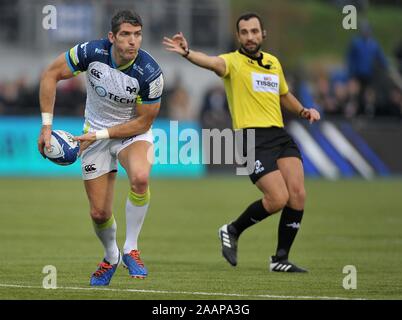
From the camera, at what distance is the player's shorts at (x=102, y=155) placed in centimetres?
1097

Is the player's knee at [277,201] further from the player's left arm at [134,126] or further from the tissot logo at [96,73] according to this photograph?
the tissot logo at [96,73]

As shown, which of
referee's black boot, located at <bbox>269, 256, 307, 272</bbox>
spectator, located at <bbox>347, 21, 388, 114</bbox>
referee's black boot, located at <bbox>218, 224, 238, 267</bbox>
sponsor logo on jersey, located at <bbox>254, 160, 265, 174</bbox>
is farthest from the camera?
spectator, located at <bbox>347, 21, 388, 114</bbox>

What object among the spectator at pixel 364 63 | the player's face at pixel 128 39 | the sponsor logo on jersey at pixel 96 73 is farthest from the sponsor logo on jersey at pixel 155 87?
the spectator at pixel 364 63

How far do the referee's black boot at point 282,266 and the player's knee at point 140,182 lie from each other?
77.6 inches

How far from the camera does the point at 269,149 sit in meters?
12.4

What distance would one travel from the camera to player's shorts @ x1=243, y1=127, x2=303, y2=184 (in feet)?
40.5

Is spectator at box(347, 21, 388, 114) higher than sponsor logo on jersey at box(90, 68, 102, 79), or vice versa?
sponsor logo on jersey at box(90, 68, 102, 79)

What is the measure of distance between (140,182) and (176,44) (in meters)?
1.60

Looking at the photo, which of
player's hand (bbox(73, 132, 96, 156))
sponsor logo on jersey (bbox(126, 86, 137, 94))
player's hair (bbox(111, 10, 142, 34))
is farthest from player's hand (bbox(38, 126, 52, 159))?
player's hair (bbox(111, 10, 142, 34))

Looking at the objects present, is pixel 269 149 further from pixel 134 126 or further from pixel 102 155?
pixel 102 155

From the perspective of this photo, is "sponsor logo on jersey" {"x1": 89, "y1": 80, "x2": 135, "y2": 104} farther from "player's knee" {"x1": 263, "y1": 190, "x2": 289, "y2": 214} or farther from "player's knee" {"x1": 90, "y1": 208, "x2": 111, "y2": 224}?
"player's knee" {"x1": 263, "y1": 190, "x2": 289, "y2": 214}

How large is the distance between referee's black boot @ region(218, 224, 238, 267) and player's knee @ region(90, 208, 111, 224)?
1.98 m

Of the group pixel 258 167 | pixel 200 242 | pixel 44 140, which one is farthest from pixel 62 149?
pixel 200 242

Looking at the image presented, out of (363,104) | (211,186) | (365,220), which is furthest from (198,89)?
(365,220)
